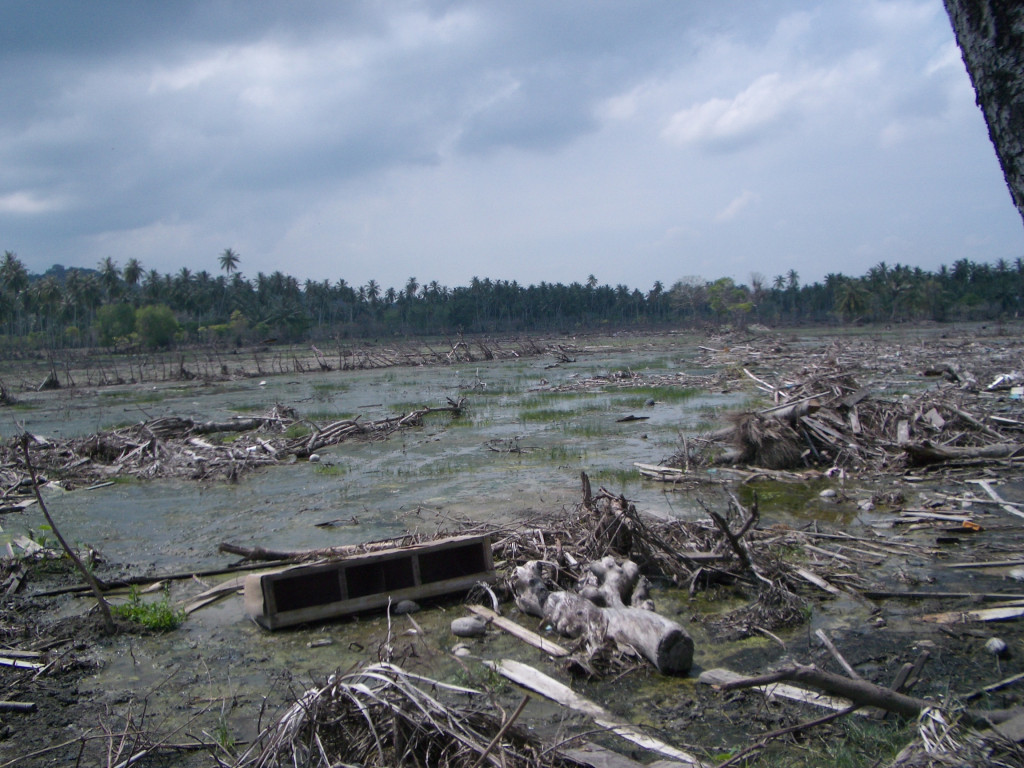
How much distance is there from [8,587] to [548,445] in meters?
10.9

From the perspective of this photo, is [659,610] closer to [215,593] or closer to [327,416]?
[215,593]

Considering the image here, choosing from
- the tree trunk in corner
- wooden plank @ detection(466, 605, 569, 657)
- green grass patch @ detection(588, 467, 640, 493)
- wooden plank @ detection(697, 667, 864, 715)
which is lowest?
green grass patch @ detection(588, 467, 640, 493)

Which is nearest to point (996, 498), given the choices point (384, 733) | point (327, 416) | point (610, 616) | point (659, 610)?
point (659, 610)

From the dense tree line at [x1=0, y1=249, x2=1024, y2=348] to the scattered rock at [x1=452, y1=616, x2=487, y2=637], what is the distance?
6749 centimetres

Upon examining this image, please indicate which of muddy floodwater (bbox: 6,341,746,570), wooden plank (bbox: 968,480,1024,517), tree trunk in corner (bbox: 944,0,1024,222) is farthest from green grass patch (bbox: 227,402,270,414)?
tree trunk in corner (bbox: 944,0,1024,222)

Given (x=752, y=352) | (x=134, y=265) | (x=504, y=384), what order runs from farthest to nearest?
(x=134, y=265)
(x=752, y=352)
(x=504, y=384)

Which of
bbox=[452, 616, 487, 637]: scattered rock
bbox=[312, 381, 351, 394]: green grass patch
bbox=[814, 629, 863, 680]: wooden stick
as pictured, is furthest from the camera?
bbox=[312, 381, 351, 394]: green grass patch

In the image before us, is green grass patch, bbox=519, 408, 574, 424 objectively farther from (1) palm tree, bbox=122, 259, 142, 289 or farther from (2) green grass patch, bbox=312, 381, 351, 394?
(1) palm tree, bbox=122, 259, 142, 289

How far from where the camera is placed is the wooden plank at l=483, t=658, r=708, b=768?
4258mm

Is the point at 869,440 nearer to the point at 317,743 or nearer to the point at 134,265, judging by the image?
the point at 317,743

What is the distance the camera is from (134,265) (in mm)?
94375

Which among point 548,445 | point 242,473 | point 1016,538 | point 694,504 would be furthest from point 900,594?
point 242,473

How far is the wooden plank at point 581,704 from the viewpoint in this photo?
14.0 ft

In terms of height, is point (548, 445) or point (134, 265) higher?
point (134, 265)
